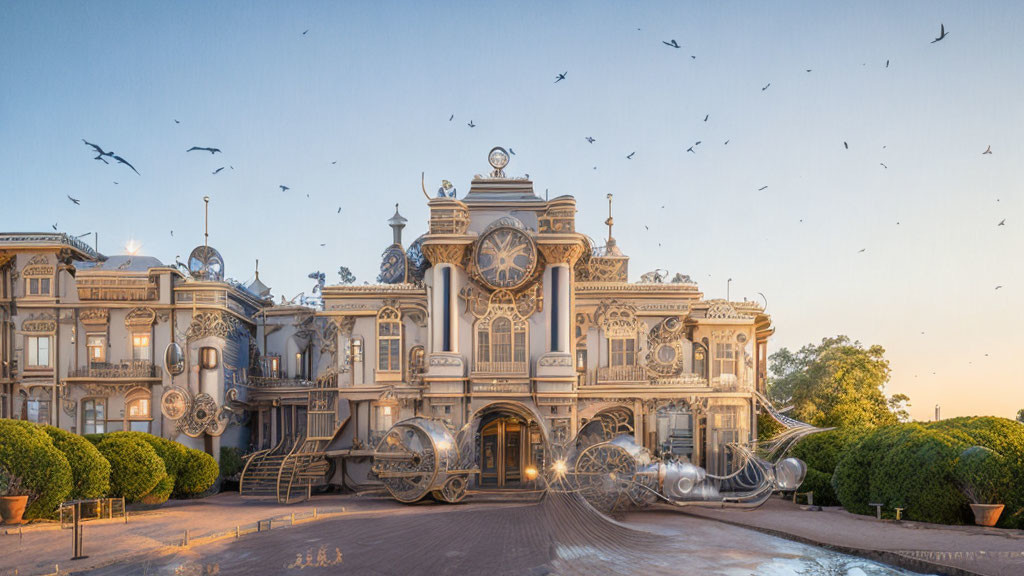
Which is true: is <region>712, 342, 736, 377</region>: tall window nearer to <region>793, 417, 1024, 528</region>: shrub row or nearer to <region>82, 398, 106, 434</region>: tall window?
<region>793, 417, 1024, 528</region>: shrub row

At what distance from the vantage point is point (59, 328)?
3378cm

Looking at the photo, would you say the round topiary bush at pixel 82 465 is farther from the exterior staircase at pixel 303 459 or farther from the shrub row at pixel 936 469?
the shrub row at pixel 936 469

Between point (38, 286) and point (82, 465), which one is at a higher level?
point (38, 286)

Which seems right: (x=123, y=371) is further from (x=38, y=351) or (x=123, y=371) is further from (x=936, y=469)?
(x=936, y=469)

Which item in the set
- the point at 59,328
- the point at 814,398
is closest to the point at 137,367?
the point at 59,328

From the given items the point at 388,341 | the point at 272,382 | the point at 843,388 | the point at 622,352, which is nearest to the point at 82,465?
the point at 272,382

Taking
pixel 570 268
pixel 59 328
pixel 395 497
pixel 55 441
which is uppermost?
pixel 570 268

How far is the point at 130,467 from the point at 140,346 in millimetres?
8821

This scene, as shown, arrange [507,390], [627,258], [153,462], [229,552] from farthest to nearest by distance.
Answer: [627,258], [507,390], [153,462], [229,552]

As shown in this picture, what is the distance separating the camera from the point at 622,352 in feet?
112

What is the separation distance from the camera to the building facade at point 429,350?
1248 inches

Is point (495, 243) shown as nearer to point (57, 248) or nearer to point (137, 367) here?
point (137, 367)

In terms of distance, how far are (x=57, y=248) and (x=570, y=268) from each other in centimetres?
2163

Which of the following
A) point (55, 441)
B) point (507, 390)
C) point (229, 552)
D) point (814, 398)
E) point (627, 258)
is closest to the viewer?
point (229, 552)
